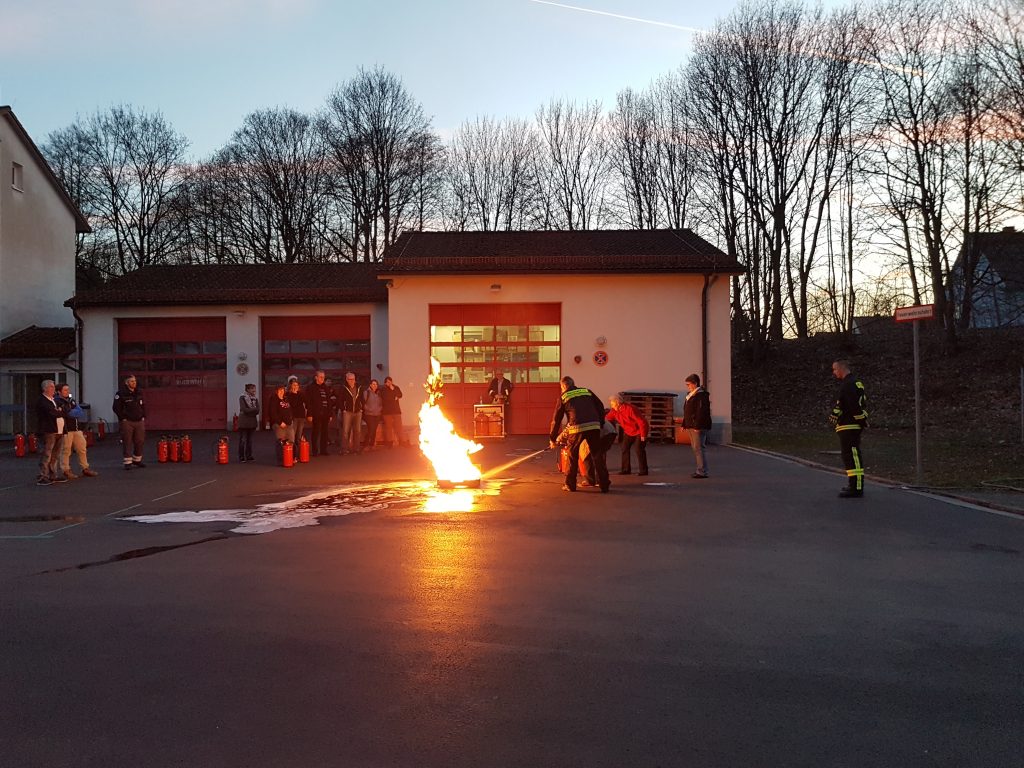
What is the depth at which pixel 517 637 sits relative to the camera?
5.55 metres

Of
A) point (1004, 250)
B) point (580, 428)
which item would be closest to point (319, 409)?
point (580, 428)

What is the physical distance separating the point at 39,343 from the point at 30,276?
160 inches

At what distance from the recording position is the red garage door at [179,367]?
2727 cm

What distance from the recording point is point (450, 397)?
24500 millimetres

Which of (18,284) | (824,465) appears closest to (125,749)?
(824,465)

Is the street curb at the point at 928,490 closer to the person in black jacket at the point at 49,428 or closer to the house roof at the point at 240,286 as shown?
the person in black jacket at the point at 49,428

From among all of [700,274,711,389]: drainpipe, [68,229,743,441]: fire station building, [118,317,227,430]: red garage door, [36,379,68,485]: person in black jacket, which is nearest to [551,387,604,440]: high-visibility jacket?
[36,379,68,485]: person in black jacket

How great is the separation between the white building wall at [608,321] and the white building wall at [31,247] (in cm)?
1536

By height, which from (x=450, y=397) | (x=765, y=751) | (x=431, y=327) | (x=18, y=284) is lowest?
(x=765, y=751)

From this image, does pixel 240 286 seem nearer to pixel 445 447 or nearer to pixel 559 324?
pixel 559 324

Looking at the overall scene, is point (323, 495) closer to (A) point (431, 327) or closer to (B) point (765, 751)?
(B) point (765, 751)

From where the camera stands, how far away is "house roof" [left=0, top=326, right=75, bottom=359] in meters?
27.3

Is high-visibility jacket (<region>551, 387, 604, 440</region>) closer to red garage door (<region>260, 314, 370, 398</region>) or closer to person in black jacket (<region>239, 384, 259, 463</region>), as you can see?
person in black jacket (<region>239, 384, 259, 463</region>)

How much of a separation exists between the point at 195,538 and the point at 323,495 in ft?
11.7
